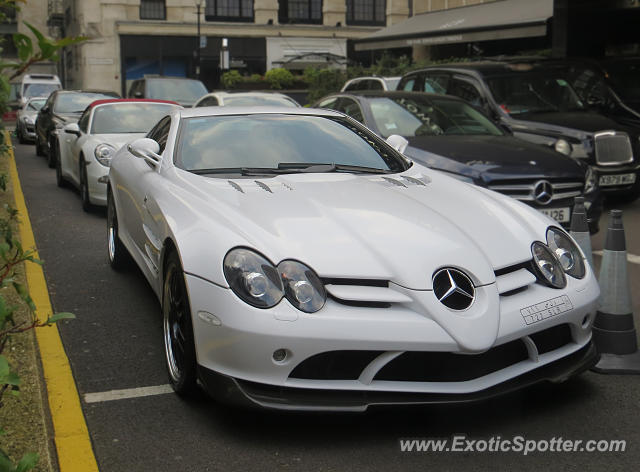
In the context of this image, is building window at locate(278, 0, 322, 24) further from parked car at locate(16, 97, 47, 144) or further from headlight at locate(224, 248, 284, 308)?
headlight at locate(224, 248, 284, 308)

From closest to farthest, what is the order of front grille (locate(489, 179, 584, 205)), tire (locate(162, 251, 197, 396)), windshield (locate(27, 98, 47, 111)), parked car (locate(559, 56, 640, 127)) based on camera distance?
tire (locate(162, 251, 197, 396)), front grille (locate(489, 179, 584, 205)), parked car (locate(559, 56, 640, 127)), windshield (locate(27, 98, 47, 111))

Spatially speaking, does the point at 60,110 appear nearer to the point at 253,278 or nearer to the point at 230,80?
the point at 253,278

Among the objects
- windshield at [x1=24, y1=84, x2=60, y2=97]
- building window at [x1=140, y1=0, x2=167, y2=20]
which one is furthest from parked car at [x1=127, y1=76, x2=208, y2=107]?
building window at [x1=140, y1=0, x2=167, y2=20]

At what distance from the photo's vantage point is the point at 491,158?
7934 millimetres

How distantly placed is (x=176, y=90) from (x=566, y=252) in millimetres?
16249

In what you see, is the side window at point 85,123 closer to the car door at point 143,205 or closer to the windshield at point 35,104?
the car door at point 143,205

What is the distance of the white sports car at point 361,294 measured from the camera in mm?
3539

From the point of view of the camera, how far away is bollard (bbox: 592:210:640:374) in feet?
15.4

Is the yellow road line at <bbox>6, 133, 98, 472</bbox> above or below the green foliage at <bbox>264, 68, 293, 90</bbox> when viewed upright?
below

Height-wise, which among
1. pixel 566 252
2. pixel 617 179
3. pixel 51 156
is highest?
pixel 566 252

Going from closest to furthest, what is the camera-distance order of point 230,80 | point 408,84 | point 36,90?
point 408,84 < point 36,90 < point 230,80

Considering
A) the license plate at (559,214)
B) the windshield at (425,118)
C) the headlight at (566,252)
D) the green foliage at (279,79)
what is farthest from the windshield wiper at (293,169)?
the green foliage at (279,79)

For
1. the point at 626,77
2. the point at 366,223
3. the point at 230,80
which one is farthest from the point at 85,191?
the point at 230,80

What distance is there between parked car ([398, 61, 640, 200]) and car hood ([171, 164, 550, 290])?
5.52 m
